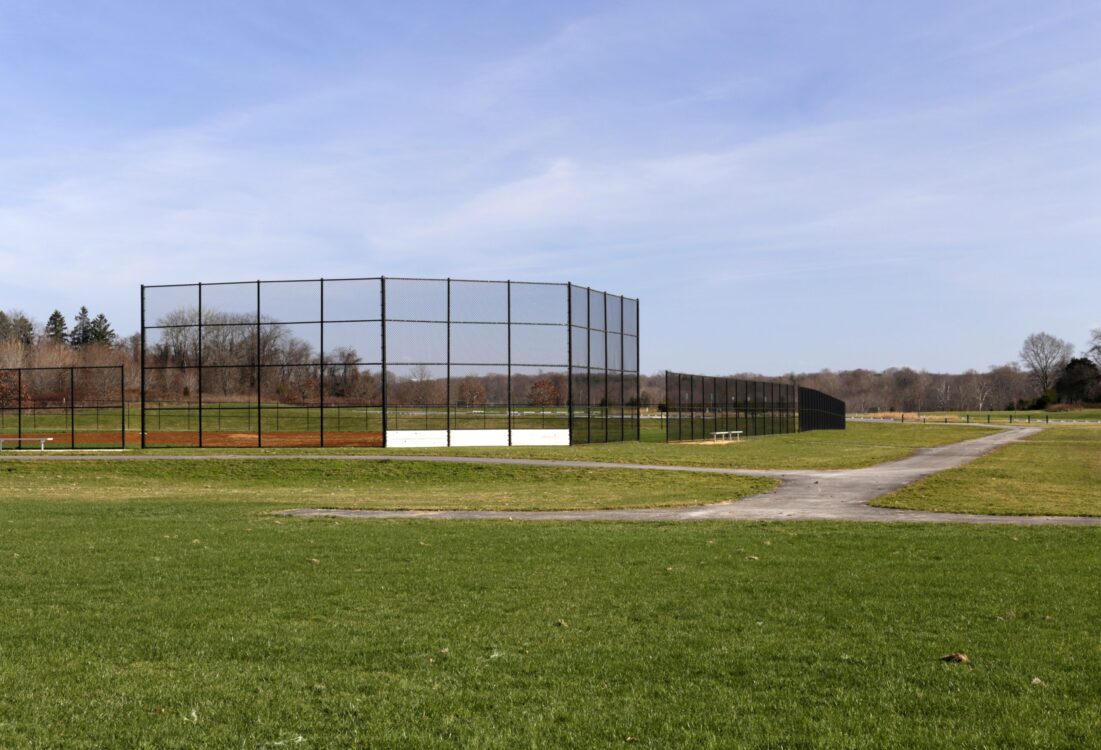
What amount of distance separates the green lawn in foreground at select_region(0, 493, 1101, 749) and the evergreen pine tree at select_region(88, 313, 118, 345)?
159m

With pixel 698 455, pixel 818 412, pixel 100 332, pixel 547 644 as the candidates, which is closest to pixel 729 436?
pixel 698 455

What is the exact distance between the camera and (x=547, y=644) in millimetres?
7492

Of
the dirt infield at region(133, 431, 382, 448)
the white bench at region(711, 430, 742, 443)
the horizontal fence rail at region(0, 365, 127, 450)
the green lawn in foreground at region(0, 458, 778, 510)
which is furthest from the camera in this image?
the white bench at region(711, 430, 742, 443)

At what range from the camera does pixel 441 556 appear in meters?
12.0

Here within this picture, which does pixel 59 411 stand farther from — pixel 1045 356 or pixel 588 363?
pixel 1045 356

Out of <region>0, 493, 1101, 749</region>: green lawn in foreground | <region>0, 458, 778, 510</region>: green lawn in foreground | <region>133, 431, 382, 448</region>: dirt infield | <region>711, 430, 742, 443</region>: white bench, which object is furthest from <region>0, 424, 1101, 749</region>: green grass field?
<region>711, 430, 742, 443</region>: white bench

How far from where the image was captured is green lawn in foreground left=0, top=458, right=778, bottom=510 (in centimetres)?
2108

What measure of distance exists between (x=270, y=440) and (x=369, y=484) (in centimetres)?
2087

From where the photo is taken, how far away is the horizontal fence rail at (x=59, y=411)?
46.5 m

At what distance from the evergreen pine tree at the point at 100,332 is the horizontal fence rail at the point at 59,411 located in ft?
230

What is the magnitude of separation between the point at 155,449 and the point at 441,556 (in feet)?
96.3

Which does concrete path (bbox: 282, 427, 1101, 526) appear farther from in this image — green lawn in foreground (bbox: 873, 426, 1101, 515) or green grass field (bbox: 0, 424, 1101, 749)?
green grass field (bbox: 0, 424, 1101, 749)

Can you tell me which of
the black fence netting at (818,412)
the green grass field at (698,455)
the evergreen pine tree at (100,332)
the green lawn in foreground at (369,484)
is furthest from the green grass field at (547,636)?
the evergreen pine tree at (100,332)

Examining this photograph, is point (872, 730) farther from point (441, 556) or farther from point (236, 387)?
point (236, 387)
